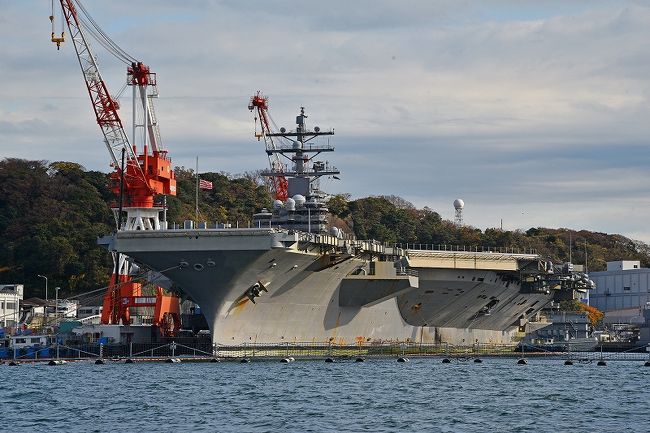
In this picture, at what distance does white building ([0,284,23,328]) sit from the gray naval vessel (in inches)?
871

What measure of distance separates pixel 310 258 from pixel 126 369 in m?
9.79

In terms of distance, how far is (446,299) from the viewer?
7462 cm

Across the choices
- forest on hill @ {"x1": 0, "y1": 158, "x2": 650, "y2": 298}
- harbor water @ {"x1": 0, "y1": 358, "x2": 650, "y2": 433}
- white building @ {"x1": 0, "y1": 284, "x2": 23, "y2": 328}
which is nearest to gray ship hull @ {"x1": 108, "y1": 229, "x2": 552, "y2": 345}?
harbor water @ {"x1": 0, "y1": 358, "x2": 650, "y2": 433}

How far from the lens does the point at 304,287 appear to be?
61.2 metres

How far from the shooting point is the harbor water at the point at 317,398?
3397 cm

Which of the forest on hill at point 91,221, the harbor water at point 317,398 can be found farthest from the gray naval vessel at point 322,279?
the forest on hill at point 91,221

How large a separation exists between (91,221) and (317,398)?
213 ft

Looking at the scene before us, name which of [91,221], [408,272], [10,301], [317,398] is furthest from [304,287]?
[91,221]

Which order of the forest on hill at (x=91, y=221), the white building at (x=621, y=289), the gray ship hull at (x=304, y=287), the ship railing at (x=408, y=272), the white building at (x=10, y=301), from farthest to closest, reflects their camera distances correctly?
the white building at (x=621, y=289)
the forest on hill at (x=91, y=221)
the white building at (x=10, y=301)
the ship railing at (x=408, y=272)
the gray ship hull at (x=304, y=287)

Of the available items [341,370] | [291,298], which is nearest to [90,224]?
[291,298]

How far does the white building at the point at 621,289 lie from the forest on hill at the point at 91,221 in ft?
17.1

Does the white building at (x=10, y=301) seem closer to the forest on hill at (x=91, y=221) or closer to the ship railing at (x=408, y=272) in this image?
the forest on hill at (x=91, y=221)

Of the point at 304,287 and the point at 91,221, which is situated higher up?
the point at 91,221

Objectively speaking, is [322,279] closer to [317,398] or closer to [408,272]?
[408,272]
